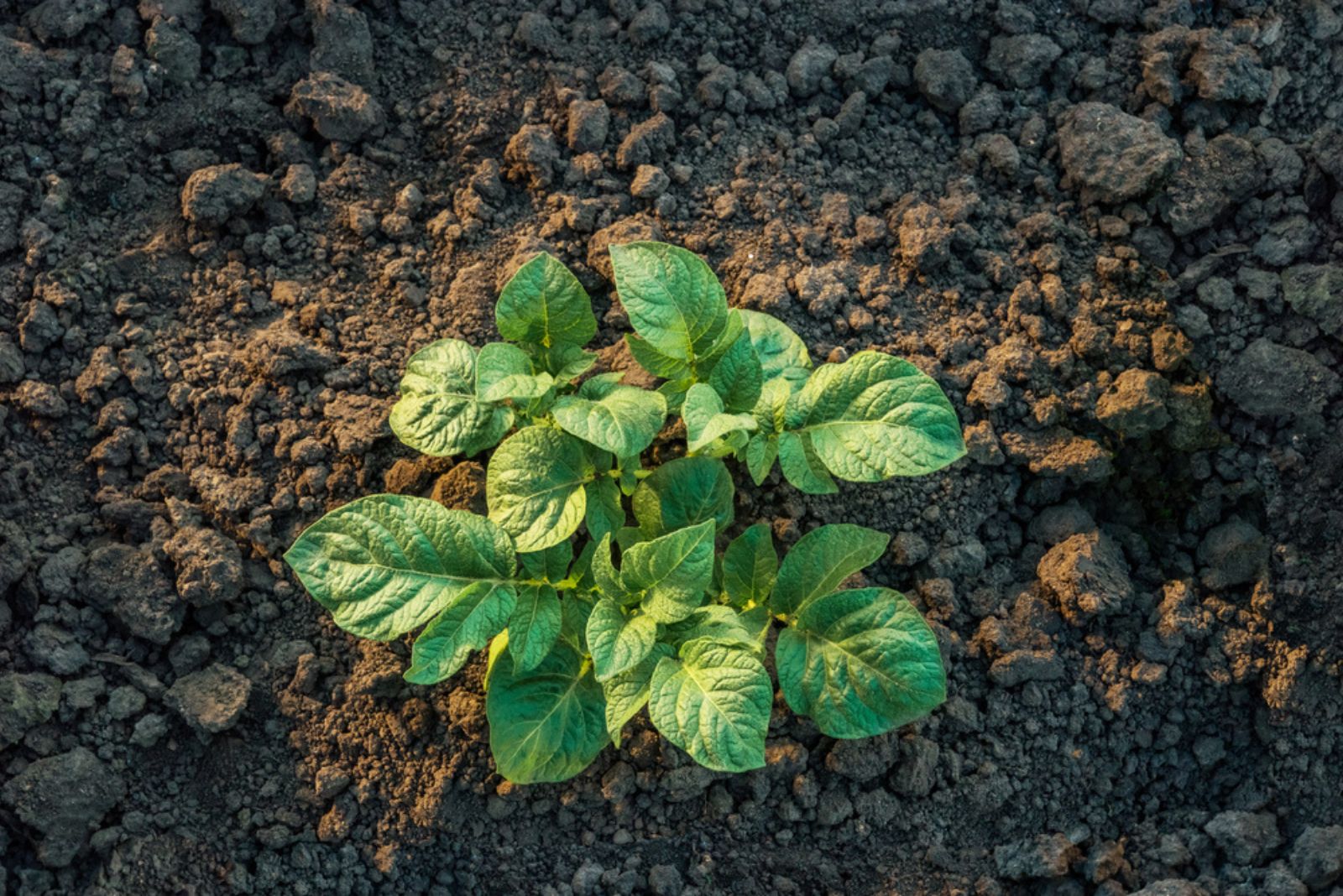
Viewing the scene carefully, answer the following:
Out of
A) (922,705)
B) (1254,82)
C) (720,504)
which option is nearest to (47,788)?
(720,504)

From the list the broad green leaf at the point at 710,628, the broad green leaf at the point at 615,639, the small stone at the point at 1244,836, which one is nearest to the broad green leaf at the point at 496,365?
the broad green leaf at the point at 615,639

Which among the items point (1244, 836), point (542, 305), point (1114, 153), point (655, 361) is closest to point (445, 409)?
point (542, 305)

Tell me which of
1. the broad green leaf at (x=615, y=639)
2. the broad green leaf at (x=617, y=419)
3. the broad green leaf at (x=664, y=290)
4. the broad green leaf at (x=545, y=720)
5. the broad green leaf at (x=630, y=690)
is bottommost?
the broad green leaf at (x=545, y=720)

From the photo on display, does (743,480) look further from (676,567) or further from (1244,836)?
(1244,836)

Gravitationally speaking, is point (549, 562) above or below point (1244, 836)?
above

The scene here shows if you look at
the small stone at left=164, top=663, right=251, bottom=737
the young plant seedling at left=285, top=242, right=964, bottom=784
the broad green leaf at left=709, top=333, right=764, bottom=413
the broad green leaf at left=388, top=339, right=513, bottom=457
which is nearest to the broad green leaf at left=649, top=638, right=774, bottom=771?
the young plant seedling at left=285, top=242, right=964, bottom=784

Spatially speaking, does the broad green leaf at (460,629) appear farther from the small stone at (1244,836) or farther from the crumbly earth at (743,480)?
the small stone at (1244,836)

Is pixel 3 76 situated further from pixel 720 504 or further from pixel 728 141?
pixel 720 504
